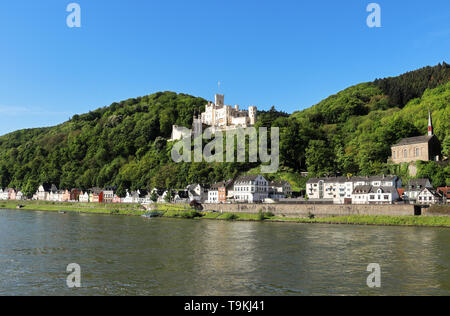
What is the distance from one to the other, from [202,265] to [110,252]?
830 cm

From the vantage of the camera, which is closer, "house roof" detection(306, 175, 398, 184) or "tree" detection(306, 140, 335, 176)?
"house roof" detection(306, 175, 398, 184)

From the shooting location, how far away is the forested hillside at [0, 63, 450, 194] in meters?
77.4

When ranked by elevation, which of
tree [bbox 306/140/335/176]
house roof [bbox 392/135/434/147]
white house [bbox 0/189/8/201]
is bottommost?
white house [bbox 0/189/8/201]

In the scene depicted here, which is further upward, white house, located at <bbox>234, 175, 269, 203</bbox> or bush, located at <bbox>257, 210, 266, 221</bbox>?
white house, located at <bbox>234, 175, 269, 203</bbox>

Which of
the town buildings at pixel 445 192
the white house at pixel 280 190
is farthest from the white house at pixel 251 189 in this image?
the town buildings at pixel 445 192

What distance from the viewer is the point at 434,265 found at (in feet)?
73.8

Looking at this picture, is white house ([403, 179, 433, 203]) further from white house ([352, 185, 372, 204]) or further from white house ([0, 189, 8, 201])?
white house ([0, 189, 8, 201])

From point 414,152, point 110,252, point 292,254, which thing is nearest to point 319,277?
point 292,254

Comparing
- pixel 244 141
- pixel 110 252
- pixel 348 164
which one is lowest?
pixel 110 252

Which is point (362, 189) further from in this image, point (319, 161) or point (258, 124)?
point (258, 124)

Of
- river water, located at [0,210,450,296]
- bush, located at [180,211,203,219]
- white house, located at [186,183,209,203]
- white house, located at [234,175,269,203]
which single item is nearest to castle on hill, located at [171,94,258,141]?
white house, located at [186,183,209,203]

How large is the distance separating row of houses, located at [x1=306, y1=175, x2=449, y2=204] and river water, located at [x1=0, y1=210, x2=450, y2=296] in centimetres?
1734

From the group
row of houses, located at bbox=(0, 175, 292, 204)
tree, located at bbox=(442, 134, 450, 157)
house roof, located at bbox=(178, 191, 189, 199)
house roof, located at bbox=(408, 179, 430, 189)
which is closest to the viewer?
house roof, located at bbox=(408, 179, 430, 189)
